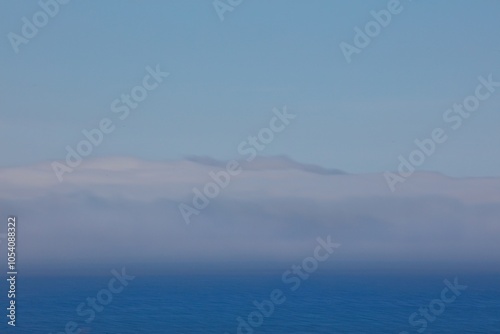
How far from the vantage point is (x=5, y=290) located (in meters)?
29.4

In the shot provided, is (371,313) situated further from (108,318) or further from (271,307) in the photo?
(108,318)

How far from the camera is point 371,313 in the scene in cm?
3519

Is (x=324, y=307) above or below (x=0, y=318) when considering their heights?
above

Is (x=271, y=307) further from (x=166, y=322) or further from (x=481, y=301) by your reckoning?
(x=481, y=301)

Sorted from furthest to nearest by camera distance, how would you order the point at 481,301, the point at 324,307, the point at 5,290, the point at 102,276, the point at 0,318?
the point at 102,276, the point at 481,301, the point at 324,307, the point at 5,290, the point at 0,318

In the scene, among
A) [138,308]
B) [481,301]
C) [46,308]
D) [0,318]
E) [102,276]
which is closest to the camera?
[0,318]

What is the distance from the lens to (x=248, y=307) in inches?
1463

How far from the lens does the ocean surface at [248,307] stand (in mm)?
29281

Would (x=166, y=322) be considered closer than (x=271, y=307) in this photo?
Yes

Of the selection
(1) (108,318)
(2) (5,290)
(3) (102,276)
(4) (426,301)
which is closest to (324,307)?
(4) (426,301)

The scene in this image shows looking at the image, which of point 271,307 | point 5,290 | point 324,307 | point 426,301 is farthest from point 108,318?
point 426,301

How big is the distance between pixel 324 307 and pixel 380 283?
17896 mm

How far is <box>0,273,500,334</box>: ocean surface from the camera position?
29.3 meters

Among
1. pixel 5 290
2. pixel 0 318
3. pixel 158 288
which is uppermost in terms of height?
pixel 158 288
